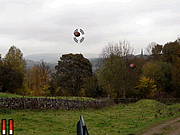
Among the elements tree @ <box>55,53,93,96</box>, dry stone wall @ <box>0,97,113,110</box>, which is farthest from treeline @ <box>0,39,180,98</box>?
dry stone wall @ <box>0,97,113,110</box>

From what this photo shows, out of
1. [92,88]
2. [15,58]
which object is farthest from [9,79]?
[92,88]

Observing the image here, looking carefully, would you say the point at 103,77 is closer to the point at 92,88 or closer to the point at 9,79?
the point at 92,88

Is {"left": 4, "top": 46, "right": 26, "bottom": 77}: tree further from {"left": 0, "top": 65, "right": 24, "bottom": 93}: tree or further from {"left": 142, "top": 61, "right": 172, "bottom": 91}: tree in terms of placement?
{"left": 142, "top": 61, "right": 172, "bottom": 91}: tree

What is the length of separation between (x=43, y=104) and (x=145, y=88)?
69.1ft

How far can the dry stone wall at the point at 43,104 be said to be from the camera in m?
16.1

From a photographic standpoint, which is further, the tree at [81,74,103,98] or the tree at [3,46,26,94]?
the tree at [3,46,26,94]

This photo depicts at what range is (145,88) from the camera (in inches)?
1307

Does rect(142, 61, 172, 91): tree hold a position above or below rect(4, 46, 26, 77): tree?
below

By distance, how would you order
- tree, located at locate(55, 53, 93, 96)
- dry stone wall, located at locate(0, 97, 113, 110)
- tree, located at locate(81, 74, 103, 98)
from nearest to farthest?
dry stone wall, located at locate(0, 97, 113, 110), tree, located at locate(81, 74, 103, 98), tree, located at locate(55, 53, 93, 96)

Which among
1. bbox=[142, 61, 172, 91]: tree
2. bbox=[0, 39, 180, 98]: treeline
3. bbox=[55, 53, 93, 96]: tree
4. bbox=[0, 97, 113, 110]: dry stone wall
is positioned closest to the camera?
bbox=[0, 97, 113, 110]: dry stone wall

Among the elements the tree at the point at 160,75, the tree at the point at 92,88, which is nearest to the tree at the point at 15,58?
the tree at the point at 92,88

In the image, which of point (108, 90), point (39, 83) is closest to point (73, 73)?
point (39, 83)

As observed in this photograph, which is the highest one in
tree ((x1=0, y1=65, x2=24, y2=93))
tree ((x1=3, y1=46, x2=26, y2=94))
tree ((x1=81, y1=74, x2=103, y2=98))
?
tree ((x1=3, y1=46, x2=26, y2=94))

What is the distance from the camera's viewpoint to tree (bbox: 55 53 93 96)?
4094cm
